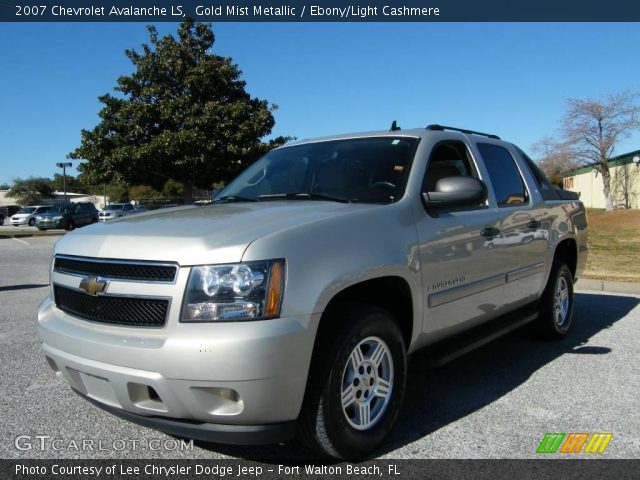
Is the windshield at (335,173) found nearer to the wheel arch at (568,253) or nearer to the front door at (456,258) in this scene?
the front door at (456,258)

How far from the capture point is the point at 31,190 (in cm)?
8488

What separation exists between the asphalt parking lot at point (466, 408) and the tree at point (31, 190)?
278 ft

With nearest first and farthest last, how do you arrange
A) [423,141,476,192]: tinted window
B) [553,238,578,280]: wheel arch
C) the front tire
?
the front tire, [423,141,476,192]: tinted window, [553,238,578,280]: wheel arch

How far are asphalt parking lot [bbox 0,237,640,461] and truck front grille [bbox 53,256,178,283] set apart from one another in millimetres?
1019

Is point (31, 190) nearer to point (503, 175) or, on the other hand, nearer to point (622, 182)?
point (622, 182)

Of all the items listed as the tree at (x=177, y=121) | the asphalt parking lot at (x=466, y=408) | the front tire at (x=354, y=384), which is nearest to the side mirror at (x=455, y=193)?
the front tire at (x=354, y=384)

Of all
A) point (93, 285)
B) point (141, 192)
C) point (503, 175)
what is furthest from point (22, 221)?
point (93, 285)

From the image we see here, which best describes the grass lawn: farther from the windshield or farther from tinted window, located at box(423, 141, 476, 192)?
the windshield

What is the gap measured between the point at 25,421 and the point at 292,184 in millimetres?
2289

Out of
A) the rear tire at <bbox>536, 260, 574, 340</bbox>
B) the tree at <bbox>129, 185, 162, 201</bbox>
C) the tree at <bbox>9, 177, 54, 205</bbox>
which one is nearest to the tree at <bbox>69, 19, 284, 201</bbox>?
the rear tire at <bbox>536, 260, 574, 340</bbox>

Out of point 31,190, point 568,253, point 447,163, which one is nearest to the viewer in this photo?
point 447,163

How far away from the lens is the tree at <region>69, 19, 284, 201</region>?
958 inches

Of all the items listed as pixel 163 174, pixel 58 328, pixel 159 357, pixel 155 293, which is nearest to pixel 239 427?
pixel 159 357

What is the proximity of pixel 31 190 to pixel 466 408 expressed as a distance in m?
93.1
